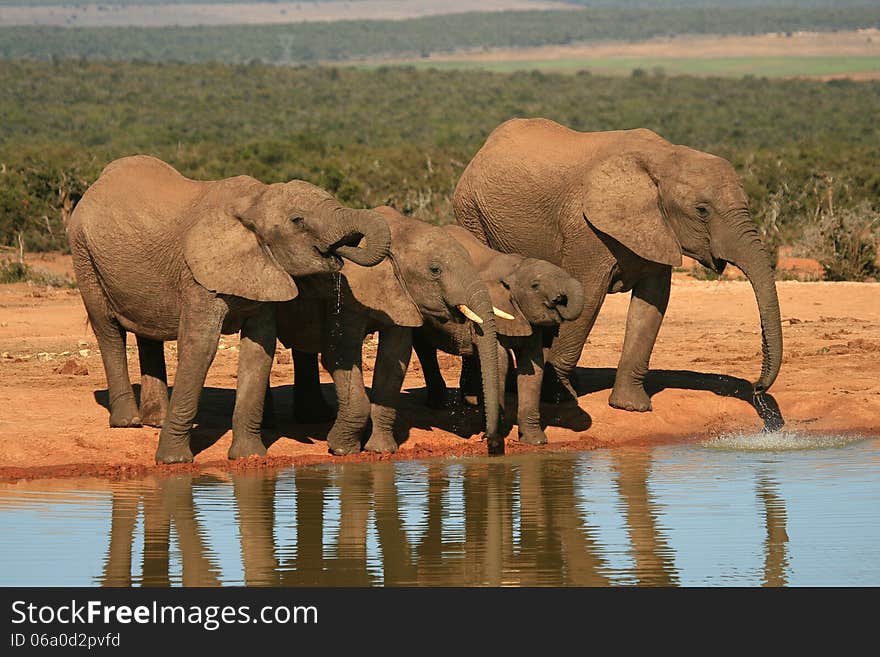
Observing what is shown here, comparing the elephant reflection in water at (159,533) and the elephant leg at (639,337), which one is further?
the elephant leg at (639,337)

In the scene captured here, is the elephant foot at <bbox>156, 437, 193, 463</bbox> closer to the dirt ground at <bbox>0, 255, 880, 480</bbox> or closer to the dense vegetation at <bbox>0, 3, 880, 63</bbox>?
the dirt ground at <bbox>0, 255, 880, 480</bbox>

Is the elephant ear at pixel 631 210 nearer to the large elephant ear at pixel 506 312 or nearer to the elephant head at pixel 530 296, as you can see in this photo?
the elephant head at pixel 530 296

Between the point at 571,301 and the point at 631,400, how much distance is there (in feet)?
6.56

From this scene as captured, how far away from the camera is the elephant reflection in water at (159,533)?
32.0 ft

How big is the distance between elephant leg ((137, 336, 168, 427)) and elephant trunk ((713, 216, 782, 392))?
4581 mm

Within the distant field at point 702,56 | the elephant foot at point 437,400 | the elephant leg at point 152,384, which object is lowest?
the distant field at point 702,56

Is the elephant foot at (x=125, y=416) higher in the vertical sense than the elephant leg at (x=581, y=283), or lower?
lower

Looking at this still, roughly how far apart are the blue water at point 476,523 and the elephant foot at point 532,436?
0.45 feet

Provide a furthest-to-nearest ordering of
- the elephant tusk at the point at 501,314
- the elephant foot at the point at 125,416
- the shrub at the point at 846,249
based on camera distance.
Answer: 1. the shrub at the point at 846,249
2. the elephant foot at the point at 125,416
3. the elephant tusk at the point at 501,314

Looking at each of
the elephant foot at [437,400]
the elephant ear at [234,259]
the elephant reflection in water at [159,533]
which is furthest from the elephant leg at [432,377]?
the elephant reflection in water at [159,533]

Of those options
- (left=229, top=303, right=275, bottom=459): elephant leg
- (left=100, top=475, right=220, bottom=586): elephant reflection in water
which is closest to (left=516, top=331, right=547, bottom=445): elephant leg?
(left=229, top=303, right=275, bottom=459): elephant leg

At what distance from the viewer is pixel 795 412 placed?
50.1ft
